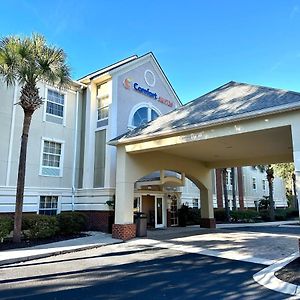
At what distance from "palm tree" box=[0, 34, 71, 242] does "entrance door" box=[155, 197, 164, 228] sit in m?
10.9

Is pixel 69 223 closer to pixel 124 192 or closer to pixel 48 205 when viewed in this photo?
pixel 48 205

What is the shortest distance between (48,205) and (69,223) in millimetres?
2973

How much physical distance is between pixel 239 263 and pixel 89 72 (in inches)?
687

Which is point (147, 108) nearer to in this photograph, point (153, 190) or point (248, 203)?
point (153, 190)

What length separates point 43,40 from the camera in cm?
1434

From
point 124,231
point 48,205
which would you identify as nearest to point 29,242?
point 124,231

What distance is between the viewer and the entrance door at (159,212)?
22.5 metres

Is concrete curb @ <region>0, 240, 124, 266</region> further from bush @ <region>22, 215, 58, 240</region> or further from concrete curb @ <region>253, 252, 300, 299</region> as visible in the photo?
concrete curb @ <region>253, 252, 300, 299</region>

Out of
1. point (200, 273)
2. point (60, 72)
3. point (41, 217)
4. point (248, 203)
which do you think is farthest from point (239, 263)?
point (248, 203)

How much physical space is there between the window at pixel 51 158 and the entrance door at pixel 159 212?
736 centimetres

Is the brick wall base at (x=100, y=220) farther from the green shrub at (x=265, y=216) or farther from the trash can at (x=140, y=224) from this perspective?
the green shrub at (x=265, y=216)

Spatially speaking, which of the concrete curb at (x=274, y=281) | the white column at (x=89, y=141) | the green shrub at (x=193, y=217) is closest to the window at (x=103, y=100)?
the white column at (x=89, y=141)

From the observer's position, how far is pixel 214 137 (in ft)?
42.5

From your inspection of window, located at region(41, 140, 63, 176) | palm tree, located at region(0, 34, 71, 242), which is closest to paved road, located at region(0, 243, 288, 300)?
palm tree, located at region(0, 34, 71, 242)
